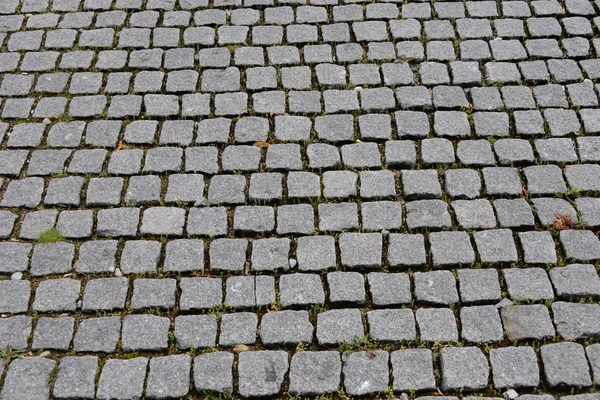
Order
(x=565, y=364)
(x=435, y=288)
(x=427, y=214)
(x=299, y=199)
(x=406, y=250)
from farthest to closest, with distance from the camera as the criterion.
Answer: (x=299, y=199)
(x=427, y=214)
(x=406, y=250)
(x=435, y=288)
(x=565, y=364)

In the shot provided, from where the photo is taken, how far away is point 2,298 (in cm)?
384

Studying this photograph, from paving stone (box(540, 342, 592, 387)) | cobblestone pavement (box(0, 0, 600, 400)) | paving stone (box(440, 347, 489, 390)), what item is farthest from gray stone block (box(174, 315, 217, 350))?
paving stone (box(540, 342, 592, 387))

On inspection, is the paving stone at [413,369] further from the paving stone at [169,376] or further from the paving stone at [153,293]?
the paving stone at [153,293]

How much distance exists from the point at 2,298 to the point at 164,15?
2670 mm

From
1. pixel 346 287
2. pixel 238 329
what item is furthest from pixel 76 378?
pixel 346 287

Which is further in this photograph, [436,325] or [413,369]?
[436,325]

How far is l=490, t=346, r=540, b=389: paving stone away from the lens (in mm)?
3424

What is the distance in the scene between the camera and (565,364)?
347 centimetres

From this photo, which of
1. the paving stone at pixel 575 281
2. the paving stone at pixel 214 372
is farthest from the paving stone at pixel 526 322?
the paving stone at pixel 214 372

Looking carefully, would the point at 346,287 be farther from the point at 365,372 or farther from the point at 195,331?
the point at 195,331

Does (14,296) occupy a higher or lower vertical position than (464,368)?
higher

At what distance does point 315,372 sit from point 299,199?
1.15 meters

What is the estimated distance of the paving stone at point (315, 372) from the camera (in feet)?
11.2

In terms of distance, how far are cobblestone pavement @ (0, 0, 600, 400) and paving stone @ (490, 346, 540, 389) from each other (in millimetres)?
11
